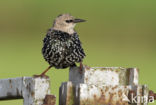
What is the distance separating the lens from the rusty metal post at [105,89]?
343cm

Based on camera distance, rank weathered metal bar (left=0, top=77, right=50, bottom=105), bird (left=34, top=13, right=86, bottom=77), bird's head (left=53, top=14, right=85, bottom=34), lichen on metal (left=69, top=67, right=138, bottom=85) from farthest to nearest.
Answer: bird's head (left=53, top=14, right=85, bottom=34) < bird (left=34, top=13, right=86, bottom=77) < lichen on metal (left=69, top=67, right=138, bottom=85) < weathered metal bar (left=0, top=77, right=50, bottom=105)

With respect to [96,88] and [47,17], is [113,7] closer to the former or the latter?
[47,17]

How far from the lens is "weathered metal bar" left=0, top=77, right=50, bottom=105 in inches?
133

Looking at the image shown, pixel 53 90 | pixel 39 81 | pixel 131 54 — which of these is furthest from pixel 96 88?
pixel 131 54

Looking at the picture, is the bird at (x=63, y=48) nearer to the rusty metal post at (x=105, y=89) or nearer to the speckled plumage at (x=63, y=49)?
the speckled plumage at (x=63, y=49)

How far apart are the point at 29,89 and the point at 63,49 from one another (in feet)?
7.14

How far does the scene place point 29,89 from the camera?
3.43m

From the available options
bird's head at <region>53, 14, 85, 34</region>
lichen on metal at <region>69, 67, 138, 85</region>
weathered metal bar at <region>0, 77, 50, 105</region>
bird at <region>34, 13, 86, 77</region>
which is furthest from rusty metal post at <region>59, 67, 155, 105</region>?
bird's head at <region>53, 14, 85, 34</region>

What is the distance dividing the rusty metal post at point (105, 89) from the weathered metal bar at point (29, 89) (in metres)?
0.13

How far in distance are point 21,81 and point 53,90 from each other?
400 centimetres

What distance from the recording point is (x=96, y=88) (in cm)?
345

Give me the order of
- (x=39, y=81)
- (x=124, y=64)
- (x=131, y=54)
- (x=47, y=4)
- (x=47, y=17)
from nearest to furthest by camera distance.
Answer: (x=39, y=81) < (x=124, y=64) < (x=131, y=54) < (x=47, y=17) < (x=47, y=4)

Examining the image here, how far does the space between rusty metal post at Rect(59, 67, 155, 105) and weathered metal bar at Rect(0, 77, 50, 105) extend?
13 centimetres

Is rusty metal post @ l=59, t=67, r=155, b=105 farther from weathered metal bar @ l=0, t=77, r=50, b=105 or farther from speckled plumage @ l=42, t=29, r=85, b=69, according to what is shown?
speckled plumage @ l=42, t=29, r=85, b=69
